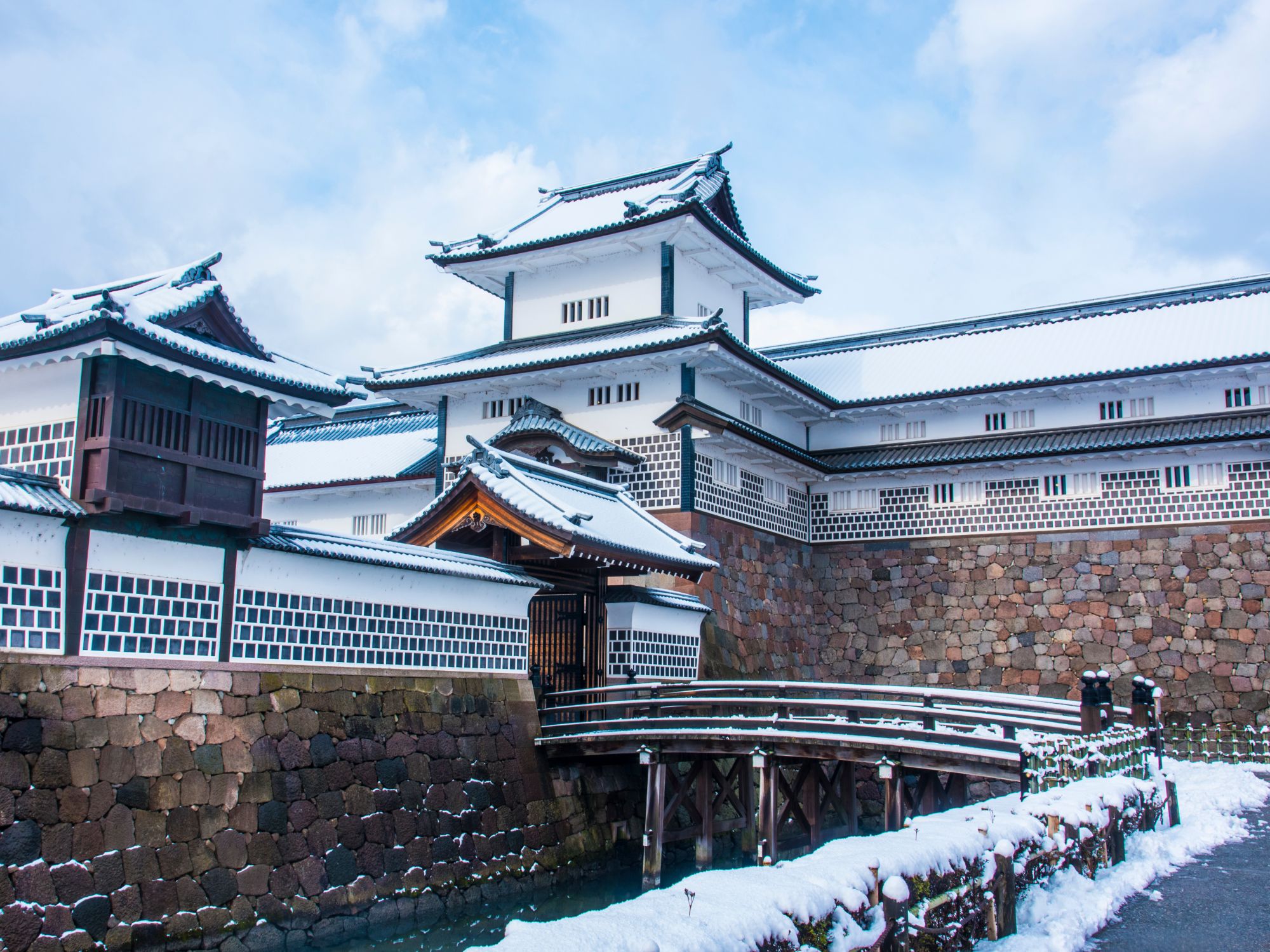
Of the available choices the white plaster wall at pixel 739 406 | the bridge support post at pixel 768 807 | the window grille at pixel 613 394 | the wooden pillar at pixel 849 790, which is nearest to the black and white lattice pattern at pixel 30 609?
the bridge support post at pixel 768 807

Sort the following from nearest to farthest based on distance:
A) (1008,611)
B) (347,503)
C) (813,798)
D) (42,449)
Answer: (42,449) < (813,798) < (1008,611) < (347,503)

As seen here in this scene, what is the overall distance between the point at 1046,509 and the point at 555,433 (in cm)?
1227

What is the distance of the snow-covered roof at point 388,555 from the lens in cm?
1410

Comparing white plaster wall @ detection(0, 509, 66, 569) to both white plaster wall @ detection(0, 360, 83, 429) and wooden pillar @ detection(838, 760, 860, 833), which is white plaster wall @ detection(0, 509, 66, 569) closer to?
white plaster wall @ detection(0, 360, 83, 429)

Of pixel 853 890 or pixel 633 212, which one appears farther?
pixel 633 212

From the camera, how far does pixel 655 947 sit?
17.7 feet

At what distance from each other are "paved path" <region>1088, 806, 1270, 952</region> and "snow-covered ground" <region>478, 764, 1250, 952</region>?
0.70 feet

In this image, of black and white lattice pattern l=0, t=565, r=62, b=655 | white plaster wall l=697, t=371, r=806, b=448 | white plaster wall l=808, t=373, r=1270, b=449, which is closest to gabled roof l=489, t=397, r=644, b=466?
white plaster wall l=697, t=371, r=806, b=448

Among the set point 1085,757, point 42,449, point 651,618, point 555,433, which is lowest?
point 1085,757

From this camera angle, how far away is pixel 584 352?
2556 centimetres

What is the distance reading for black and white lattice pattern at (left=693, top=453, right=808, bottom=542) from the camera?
24.9 meters

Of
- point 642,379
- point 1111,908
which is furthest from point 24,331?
point 642,379

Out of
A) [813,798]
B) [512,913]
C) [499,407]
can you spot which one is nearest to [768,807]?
[813,798]

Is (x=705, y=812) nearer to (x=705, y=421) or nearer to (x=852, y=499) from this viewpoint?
(x=705, y=421)
